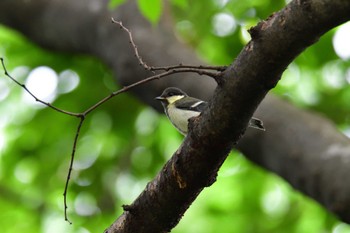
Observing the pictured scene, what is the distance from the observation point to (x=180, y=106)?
483cm

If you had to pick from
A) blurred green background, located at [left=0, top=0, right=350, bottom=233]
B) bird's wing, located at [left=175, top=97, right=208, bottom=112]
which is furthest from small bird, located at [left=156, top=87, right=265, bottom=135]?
blurred green background, located at [left=0, top=0, right=350, bottom=233]

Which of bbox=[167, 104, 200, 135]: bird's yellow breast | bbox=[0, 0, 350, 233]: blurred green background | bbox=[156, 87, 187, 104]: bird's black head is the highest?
bbox=[167, 104, 200, 135]: bird's yellow breast

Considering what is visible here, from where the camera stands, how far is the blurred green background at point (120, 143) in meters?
6.11

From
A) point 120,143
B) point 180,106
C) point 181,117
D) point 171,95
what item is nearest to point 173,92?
point 171,95

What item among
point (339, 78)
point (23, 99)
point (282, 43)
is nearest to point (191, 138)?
point (282, 43)

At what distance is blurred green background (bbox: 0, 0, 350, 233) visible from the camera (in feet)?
20.0

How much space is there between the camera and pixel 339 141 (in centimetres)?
438

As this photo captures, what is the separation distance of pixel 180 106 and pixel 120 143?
6.19 feet

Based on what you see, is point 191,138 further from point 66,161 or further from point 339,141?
point 66,161

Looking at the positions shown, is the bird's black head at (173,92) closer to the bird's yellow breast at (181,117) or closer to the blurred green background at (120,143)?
the bird's yellow breast at (181,117)

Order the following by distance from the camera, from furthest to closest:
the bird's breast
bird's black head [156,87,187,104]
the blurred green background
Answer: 1. the blurred green background
2. bird's black head [156,87,187,104]
3. the bird's breast

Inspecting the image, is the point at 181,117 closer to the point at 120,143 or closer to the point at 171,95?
the point at 171,95

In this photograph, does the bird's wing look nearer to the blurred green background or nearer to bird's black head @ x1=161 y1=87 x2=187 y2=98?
bird's black head @ x1=161 y1=87 x2=187 y2=98

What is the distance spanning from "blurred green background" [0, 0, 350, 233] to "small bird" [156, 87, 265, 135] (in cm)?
107
